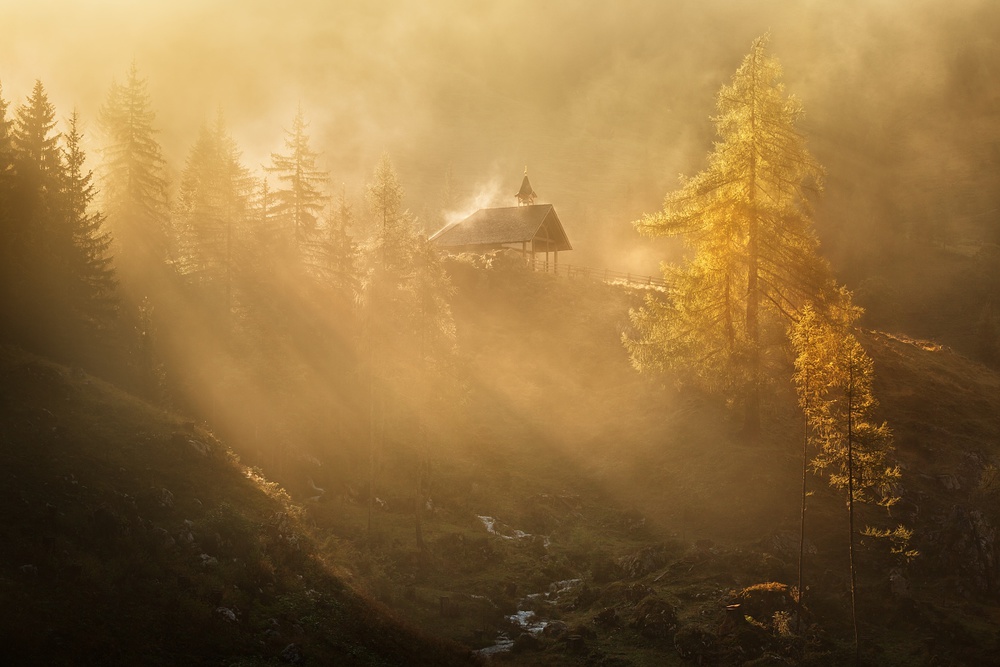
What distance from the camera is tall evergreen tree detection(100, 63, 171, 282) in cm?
4181

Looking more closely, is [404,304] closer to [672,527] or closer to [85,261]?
[672,527]

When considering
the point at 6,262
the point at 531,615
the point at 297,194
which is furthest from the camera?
the point at 297,194

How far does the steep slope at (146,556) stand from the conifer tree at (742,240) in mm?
16391

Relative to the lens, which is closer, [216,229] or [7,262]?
[7,262]

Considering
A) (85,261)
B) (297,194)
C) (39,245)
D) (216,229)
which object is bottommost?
(85,261)

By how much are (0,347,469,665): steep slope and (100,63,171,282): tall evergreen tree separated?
1921 centimetres

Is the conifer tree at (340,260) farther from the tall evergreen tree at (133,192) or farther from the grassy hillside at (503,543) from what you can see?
the grassy hillside at (503,543)

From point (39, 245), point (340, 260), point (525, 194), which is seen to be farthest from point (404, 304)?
point (525, 194)

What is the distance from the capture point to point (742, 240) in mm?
28750

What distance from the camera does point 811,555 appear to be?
24125mm

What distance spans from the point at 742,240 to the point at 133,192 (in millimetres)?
36121

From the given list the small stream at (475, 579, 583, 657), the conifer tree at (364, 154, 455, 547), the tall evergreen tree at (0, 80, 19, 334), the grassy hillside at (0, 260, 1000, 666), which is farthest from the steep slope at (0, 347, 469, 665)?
the conifer tree at (364, 154, 455, 547)

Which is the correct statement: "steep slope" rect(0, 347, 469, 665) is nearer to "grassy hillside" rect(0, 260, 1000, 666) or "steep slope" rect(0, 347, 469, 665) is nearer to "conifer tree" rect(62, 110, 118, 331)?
"grassy hillside" rect(0, 260, 1000, 666)

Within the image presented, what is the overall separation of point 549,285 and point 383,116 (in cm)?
15234
